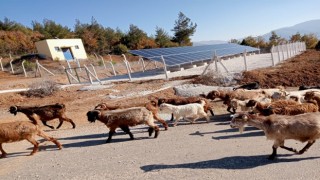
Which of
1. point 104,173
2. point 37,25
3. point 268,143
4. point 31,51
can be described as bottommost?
point 268,143

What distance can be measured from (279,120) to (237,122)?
884 mm

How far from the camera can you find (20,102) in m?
18.2

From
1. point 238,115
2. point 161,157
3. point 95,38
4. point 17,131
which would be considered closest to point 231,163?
point 238,115

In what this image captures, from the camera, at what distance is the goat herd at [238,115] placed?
6273 millimetres

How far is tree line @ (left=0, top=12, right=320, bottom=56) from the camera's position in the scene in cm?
4995

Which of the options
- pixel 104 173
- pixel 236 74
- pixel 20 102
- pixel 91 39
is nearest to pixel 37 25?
pixel 91 39

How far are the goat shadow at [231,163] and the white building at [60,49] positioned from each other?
37.7 metres

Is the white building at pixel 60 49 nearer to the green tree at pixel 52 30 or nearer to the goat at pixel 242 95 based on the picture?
the green tree at pixel 52 30

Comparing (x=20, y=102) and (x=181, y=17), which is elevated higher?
(x=181, y=17)

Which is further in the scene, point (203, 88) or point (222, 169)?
point (203, 88)

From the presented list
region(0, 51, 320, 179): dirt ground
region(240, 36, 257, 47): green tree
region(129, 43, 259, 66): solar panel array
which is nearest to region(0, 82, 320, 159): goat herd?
region(0, 51, 320, 179): dirt ground

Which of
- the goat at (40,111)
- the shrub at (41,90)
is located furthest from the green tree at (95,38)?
the goat at (40,111)

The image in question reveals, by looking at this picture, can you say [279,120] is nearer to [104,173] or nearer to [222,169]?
[222,169]

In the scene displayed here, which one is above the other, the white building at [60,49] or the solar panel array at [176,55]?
the white building at [60,49]
